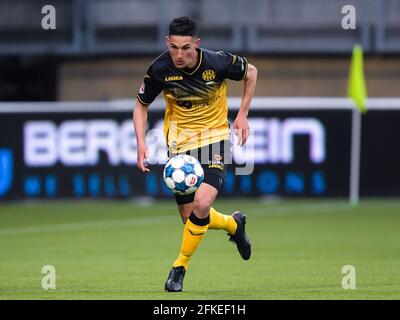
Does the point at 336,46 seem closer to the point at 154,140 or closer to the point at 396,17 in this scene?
Result: the point at 396,17

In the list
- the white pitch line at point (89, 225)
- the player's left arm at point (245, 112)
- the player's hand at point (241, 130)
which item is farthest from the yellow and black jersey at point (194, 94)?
the white pitch line at point (89, 225)

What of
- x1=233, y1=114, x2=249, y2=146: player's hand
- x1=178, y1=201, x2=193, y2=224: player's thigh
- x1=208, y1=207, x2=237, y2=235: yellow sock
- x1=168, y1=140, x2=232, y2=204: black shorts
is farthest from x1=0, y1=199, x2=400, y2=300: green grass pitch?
x1=233, y1=114, x2=249, y2=146: player's hand

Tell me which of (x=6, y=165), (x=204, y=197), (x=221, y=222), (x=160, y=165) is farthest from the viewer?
(x=6, y=165)

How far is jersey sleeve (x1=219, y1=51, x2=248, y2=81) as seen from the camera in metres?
10.3

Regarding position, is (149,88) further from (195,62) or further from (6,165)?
(6,165)

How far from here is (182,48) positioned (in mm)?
9828

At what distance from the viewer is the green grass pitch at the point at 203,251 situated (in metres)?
10.1

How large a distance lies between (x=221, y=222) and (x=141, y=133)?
1091 millimetres

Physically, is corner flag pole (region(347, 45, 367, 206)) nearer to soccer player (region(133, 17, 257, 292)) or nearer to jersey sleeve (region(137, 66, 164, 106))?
soccer player (region(133, 17, 257, 292))

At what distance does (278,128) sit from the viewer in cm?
2098

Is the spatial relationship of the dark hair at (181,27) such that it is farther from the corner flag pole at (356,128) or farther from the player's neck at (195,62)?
the corner flag pole at (356,128)

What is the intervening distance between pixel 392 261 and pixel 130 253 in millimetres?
3059

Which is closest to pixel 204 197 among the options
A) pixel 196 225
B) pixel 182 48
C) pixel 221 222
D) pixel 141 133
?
pixel 196 225

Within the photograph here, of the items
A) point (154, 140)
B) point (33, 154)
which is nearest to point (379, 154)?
point (154, 140)
